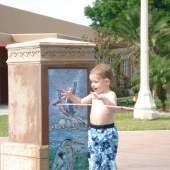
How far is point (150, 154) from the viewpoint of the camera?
11375 mm

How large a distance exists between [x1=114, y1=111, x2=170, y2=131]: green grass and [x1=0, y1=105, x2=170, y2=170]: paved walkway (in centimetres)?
89

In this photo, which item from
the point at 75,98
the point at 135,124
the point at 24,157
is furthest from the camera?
the point at 135,124

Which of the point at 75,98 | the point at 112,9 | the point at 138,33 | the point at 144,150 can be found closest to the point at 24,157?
the point at 75,98

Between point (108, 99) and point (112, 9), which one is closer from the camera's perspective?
point (108, 99)

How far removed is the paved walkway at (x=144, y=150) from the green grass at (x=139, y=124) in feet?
2.93

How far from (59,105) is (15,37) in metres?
27.0

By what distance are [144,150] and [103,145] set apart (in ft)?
18.8

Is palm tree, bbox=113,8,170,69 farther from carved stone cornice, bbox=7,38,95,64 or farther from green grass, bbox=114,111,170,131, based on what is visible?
carved stone cornice, bbox=7,38,95,64

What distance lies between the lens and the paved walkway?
9945 mm

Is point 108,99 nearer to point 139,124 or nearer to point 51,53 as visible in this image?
point 51,53

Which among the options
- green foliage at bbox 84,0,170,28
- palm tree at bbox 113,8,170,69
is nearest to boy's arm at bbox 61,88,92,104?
palm tree at bbox 113,8,170,69

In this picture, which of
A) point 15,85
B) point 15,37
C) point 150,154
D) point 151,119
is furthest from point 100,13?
point 15,85

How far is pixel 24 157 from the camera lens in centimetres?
732

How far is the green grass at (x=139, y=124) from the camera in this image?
55.0 feet
